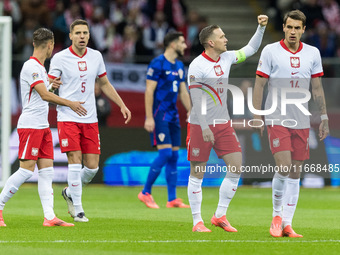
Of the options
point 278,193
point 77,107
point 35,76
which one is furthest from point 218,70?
point 35,76

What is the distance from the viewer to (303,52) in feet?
30.0

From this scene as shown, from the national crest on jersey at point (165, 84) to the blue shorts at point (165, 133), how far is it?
82mm

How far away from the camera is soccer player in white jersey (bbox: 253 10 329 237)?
906 cm

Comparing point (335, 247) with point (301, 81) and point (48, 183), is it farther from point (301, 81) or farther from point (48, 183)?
point (48, 183)

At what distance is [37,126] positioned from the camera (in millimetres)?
10094

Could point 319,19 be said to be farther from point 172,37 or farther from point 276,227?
point 276,227

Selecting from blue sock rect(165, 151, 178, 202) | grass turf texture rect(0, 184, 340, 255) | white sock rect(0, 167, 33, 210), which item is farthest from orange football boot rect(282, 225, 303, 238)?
blue sock rect(165, 151, 178, 202)

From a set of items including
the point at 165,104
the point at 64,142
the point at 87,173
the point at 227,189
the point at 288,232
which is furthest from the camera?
the point at 165,104

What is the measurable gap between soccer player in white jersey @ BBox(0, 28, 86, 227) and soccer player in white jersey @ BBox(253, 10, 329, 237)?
7.74 ft

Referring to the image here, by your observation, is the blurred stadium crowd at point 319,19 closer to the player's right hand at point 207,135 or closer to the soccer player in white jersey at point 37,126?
the soccer player in white jersey at point 37,126

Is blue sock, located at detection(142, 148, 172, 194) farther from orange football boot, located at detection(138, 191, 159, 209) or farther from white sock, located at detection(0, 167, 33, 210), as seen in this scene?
white sock, located at detection(0, 167, 33, 210)

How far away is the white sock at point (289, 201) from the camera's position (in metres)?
9.23

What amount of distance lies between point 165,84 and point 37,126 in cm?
363

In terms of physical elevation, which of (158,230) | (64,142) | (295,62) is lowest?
(158,230)
